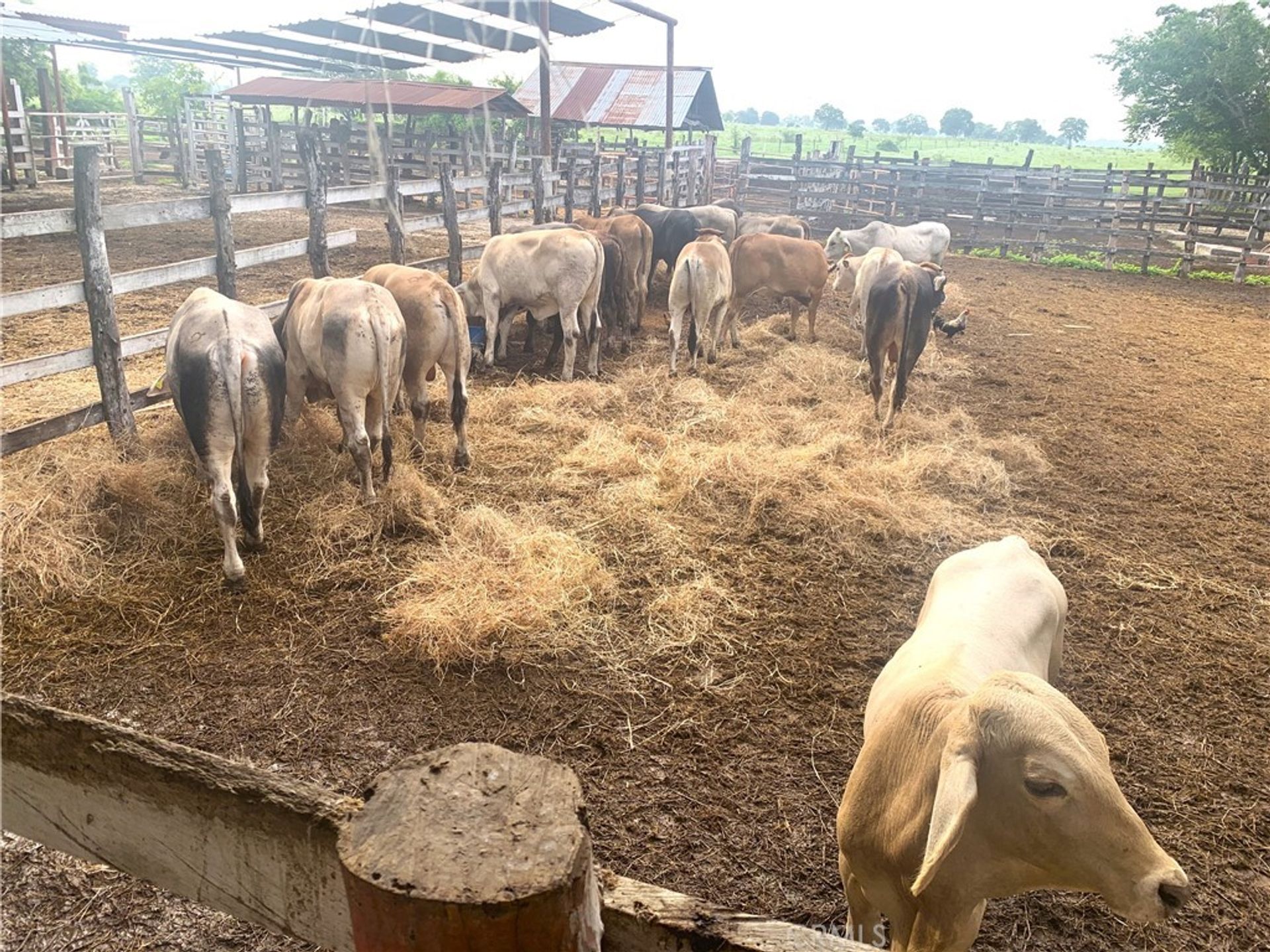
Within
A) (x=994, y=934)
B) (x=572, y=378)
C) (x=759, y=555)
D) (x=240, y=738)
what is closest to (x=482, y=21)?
(x=572, y=378)

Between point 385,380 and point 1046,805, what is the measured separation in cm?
471

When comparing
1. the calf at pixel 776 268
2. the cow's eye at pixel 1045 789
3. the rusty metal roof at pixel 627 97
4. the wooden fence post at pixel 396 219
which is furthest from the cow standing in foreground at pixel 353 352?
the rusty metal roof at pixel 627 97

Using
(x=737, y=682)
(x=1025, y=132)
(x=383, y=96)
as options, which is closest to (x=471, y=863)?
(x=737, y=682)

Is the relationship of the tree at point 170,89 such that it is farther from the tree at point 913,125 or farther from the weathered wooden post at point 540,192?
the tree at point 913,125

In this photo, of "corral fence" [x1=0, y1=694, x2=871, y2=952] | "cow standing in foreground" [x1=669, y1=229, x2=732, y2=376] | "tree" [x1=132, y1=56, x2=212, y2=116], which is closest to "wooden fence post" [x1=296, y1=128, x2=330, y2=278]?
"cow standing in foreground" [x1=669, y1=229, x2=732, y2=376]

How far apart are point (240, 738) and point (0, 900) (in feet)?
3.10

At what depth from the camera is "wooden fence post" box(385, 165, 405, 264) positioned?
8.78m

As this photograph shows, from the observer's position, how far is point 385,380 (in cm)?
562

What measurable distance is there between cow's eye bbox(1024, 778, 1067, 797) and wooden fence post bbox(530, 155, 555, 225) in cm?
1179

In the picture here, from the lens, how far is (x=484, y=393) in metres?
8.23

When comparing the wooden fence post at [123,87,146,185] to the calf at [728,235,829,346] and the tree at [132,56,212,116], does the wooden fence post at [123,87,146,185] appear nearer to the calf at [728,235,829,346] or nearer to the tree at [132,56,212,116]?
the tree at [132,56,212,116]

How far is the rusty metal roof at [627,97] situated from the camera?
2919cm

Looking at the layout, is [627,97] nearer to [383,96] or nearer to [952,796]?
[383,96]

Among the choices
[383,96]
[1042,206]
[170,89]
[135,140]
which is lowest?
[1042,206]
